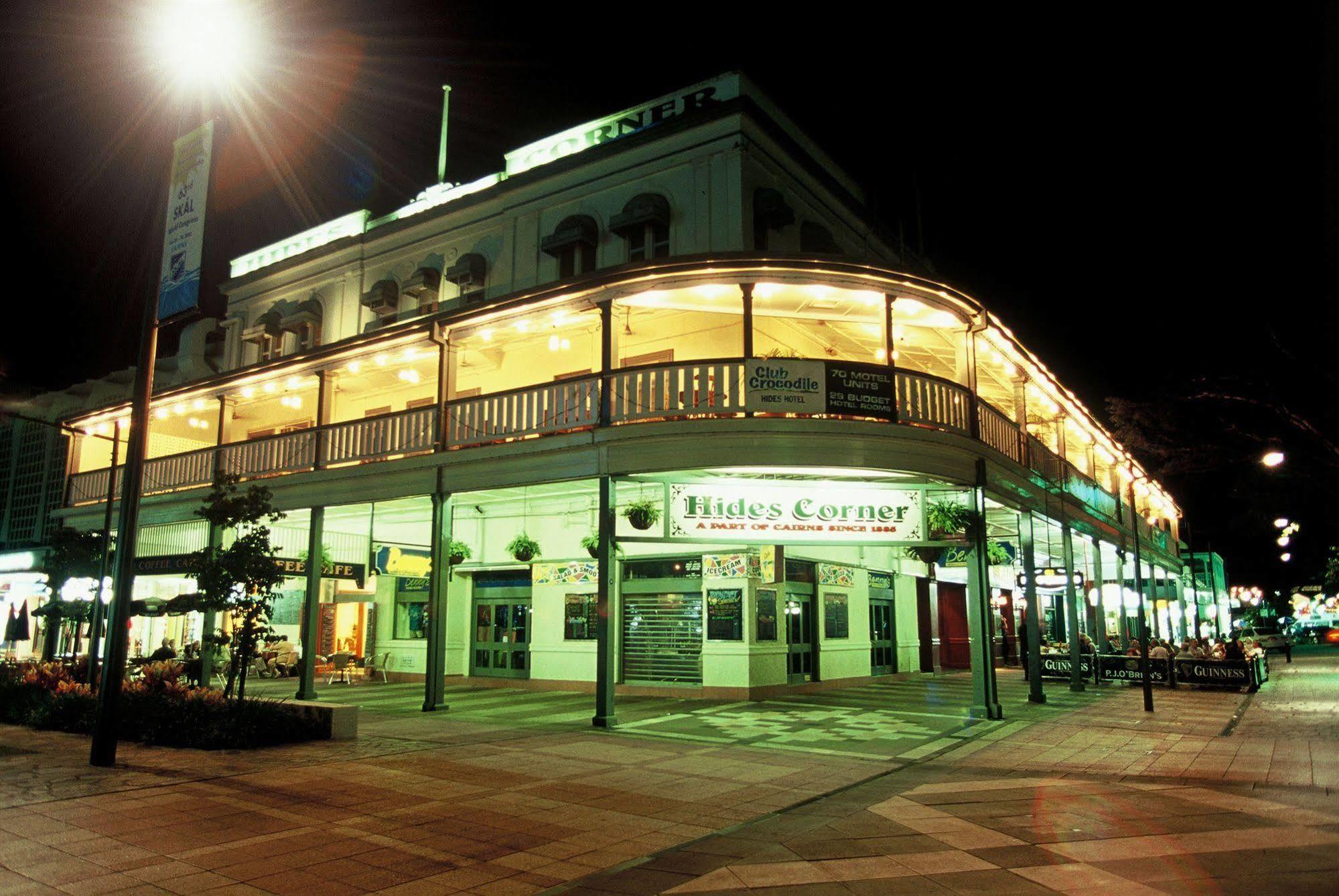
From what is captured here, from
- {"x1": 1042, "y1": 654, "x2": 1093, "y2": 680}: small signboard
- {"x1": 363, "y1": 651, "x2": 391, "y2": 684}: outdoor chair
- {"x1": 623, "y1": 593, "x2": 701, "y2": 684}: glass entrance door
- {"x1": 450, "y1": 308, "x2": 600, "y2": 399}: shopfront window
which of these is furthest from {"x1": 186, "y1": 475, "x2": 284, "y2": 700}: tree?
{"x1": 1042, "y1": 654, "x2": 1093, "y2": 680}: small signboard

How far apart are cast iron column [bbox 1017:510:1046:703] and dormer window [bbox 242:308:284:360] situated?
19.9 metres

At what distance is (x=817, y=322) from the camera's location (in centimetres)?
1848

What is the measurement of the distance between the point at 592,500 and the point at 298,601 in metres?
11.7

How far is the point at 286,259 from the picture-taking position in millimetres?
25875

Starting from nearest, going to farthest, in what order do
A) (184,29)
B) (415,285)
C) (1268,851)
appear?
(1268,851) < (184,29) < (415,285)

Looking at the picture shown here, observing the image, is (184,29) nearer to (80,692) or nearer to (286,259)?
(80,692)

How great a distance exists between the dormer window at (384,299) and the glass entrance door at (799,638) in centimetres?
1237

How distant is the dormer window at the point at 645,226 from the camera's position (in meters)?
18.7

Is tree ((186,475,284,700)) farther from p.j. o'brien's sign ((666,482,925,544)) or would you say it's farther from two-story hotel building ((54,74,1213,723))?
p.j. o'brien's sign ((666,482,925,544))

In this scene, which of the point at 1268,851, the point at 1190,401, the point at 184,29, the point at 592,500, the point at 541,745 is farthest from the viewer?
the point at 1190,401

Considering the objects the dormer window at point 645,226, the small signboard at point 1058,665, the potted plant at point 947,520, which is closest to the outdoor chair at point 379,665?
the dormer window at point 645,226

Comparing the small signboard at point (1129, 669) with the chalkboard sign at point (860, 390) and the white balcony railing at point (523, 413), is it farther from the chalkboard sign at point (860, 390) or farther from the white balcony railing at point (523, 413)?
the white balcony railing at point (523, 413)

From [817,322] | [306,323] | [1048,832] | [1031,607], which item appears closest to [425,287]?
[306,323]

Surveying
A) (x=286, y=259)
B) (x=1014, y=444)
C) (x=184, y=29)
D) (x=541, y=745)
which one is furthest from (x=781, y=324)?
(x=286, y=259)
